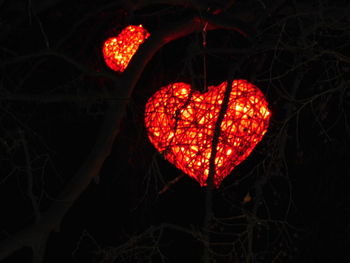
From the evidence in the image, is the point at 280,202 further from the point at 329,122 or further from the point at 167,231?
the point at 167,231

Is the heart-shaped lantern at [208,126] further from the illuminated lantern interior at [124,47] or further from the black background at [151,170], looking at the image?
the black background at [151,170]

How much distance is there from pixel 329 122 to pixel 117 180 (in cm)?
146

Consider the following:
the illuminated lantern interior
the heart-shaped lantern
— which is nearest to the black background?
the illuminated lantern interior

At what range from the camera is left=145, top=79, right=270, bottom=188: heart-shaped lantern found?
1.73 metres

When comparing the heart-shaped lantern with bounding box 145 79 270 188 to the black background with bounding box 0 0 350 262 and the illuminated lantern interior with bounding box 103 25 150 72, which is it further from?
the black background with bounding box 0 0 350 262

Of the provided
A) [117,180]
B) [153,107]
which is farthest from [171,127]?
[117,180]

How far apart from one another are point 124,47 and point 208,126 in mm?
997

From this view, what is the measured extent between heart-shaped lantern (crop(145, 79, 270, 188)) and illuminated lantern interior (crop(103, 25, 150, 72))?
0.73m

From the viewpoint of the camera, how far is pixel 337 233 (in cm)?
319

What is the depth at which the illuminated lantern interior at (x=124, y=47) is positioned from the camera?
2.54 m

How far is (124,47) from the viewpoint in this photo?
2.54 m

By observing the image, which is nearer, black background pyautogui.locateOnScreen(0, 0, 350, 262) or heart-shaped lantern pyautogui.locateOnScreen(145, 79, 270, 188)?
heart-shaped lantern pyautogui.locateOnScreen(145, 79, 270, 188)

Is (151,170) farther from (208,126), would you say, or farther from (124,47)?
(208,126)

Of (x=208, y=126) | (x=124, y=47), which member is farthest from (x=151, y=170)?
(x=208, y=126)
